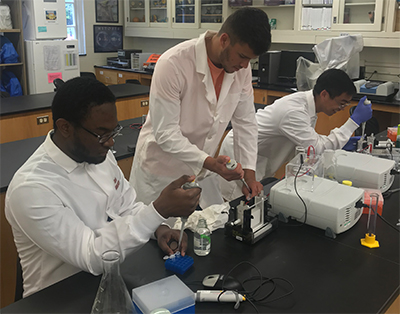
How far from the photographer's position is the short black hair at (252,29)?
4.65 ft

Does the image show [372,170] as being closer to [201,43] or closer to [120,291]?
[201,43]

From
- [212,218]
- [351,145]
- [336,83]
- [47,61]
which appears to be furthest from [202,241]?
[47,61]

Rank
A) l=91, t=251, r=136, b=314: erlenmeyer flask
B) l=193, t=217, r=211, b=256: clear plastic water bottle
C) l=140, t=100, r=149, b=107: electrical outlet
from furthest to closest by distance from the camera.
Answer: l=140, t=100, r=149, b=107: electrical outlet → l=193, t=217, r=211, b=256: clear plastic water bottle → l=91, t=251, r=136, b=314: erlenmeyer flask

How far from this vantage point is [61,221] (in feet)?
3.36

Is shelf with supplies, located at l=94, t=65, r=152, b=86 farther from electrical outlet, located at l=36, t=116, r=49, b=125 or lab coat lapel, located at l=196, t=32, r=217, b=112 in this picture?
lab coat lapel, located at l=196, t=32, r=217, b=112

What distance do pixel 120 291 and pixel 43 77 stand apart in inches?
198

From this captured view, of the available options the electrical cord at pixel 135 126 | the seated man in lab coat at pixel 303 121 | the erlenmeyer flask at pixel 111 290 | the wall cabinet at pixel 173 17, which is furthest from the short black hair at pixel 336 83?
the wall cabinet at pixel 173 17

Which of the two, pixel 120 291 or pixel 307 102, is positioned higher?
pixel 307 102

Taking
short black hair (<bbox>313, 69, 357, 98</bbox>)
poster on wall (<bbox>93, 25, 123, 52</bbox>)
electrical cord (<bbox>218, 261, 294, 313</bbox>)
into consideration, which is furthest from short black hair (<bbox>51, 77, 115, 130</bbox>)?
poster on wall (<bbox>93, 25, 123, 52</bbox>)

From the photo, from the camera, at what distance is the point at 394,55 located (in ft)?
13.5

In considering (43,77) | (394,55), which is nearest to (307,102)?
Answer: (394,55)

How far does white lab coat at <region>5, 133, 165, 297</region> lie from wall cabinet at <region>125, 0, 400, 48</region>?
3.57 m

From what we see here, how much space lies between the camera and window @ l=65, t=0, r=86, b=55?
6246 mm

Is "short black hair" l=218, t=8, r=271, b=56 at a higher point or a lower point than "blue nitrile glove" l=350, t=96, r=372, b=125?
higher
